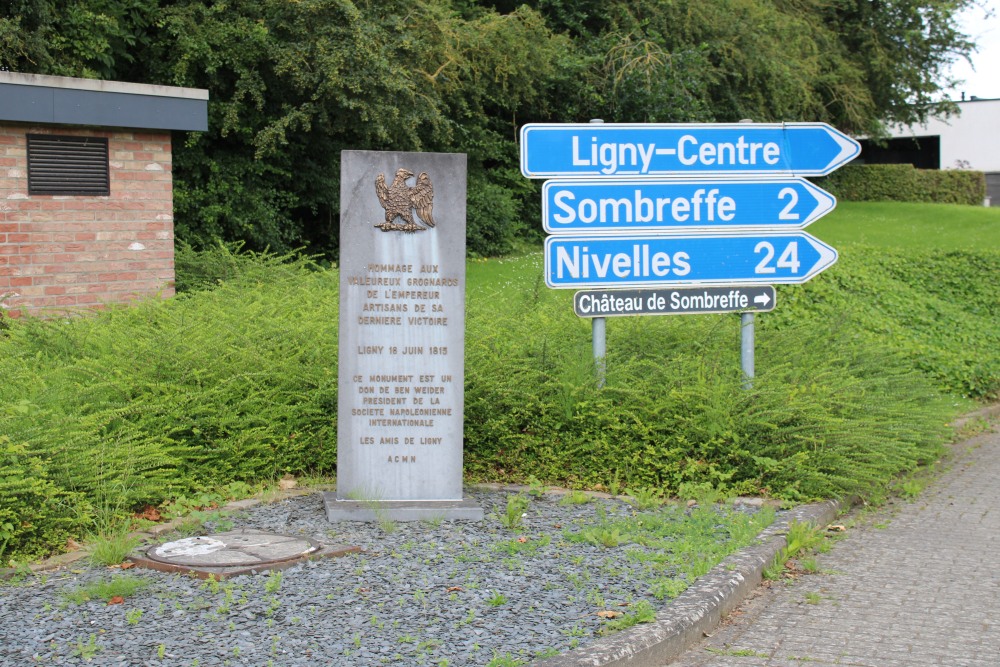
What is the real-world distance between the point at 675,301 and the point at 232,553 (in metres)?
4.20

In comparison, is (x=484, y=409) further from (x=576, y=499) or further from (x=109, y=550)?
(x=109, y=550)

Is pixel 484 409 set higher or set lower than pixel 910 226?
lower

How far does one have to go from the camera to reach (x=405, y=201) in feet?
21.8

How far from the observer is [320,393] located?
7.73 meters

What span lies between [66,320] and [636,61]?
18544mm

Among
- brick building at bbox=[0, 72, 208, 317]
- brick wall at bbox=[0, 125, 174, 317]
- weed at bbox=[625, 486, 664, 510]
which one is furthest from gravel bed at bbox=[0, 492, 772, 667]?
brick building at bbox=[0, 72, 208, 317]

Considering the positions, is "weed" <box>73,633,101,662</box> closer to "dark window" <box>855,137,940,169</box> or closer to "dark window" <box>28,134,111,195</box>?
"dark window" <box>28,134,111,195</box>

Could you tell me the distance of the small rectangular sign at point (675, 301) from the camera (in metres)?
8.40

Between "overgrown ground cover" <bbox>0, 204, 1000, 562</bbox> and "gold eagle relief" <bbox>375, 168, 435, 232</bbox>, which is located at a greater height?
"gold eagle relief" <bbox>375, 168, 435, 232</bbox>

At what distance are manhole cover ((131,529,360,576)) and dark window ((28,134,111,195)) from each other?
6.87 meters

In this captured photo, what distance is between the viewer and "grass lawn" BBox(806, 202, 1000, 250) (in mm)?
27406

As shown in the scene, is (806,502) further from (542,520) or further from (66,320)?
(66,320)

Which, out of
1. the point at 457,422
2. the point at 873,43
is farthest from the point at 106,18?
the point at 873,43

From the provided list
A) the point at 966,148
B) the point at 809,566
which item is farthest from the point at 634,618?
the point at 966,148
